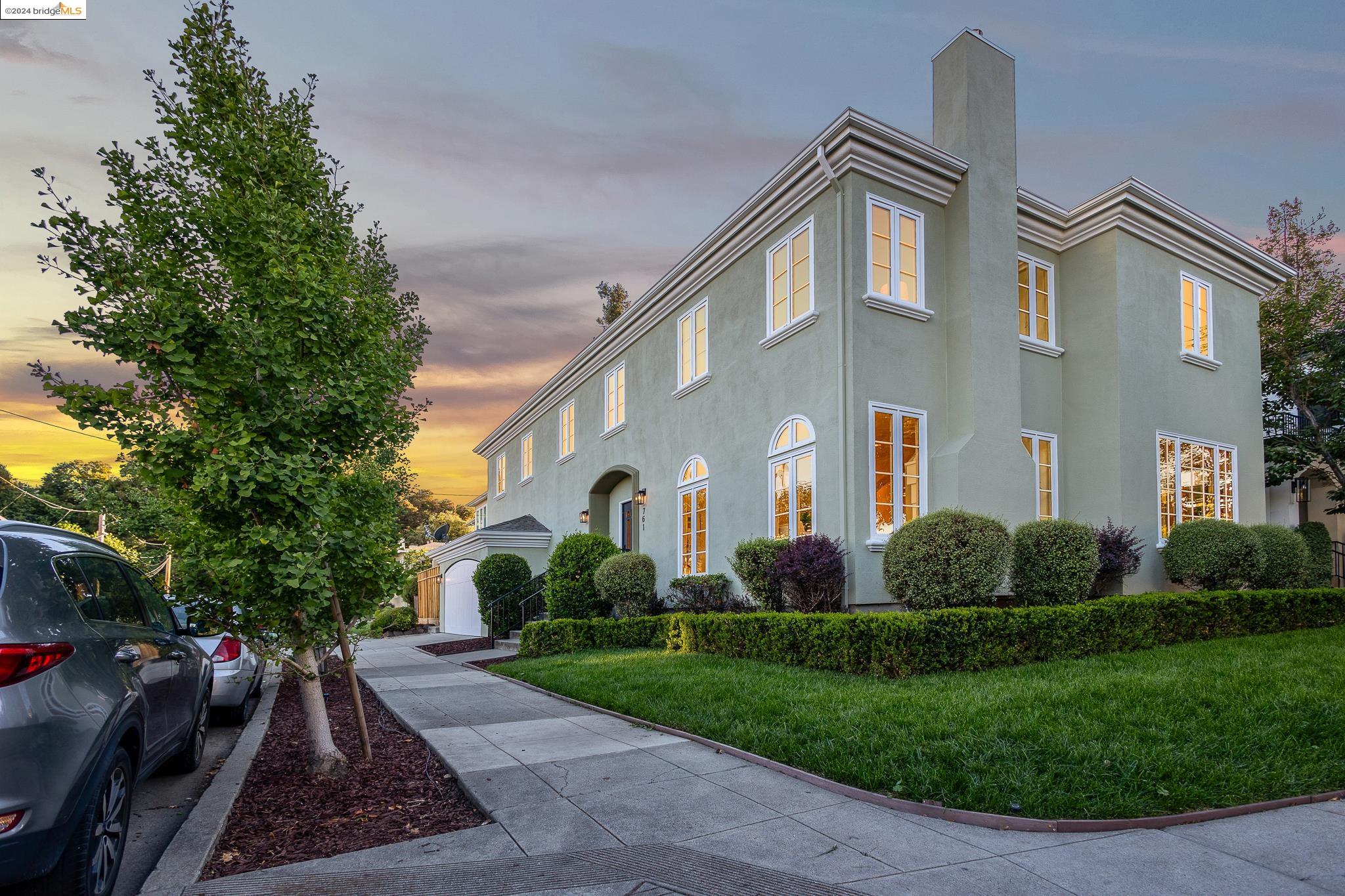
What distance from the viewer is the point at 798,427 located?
38.3ft

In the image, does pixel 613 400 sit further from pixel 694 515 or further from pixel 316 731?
pixel 316 731

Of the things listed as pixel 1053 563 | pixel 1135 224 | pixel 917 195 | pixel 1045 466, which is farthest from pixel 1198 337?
pixel 1053 563

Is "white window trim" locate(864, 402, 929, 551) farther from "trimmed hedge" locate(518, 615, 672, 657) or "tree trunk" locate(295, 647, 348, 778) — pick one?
"tree trunk" locate(295, 647, 348, 778)

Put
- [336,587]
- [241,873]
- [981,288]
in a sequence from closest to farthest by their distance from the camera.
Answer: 1. [241,873]
2. [336,587]
3. [981,288]

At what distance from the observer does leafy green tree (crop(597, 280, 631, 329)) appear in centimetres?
3300

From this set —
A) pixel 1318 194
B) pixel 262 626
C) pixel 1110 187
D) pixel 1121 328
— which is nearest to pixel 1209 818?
pixel 262 626

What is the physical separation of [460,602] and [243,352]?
19428 millimetres

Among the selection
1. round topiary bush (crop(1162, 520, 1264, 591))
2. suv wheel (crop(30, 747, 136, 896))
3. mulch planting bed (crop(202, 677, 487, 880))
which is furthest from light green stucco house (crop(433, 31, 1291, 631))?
suv wheel (crop(30, 747, 136, 896))

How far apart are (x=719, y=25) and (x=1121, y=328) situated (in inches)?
323

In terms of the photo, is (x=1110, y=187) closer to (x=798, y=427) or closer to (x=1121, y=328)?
(x=1121, y=328)

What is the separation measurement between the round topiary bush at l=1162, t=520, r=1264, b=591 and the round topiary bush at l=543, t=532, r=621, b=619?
10.0 meters

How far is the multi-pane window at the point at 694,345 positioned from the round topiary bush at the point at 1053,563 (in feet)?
20.8

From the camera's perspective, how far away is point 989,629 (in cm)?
848

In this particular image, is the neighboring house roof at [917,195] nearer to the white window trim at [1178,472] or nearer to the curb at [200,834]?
the white window trim at [1178,472]
